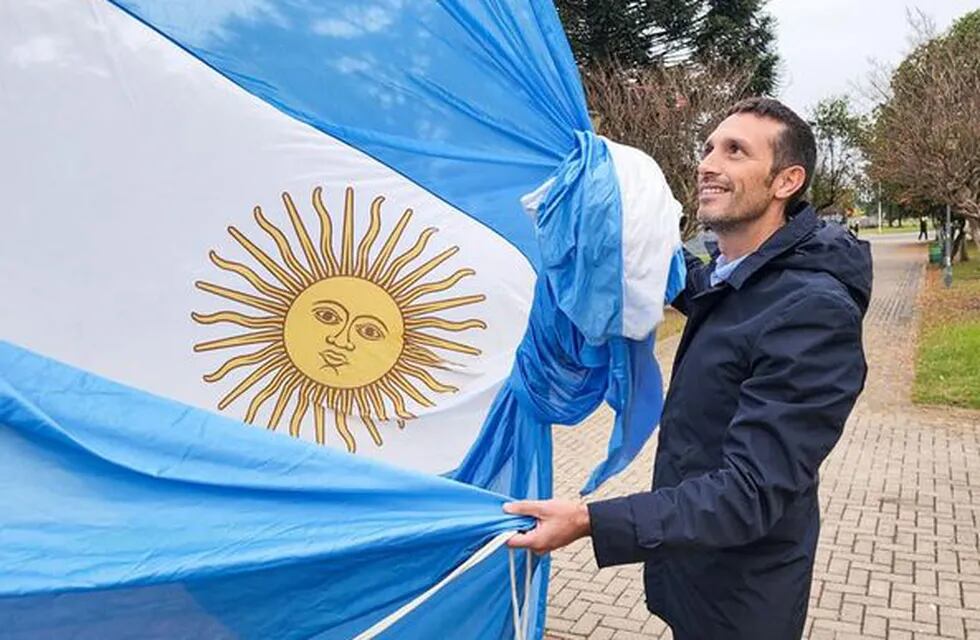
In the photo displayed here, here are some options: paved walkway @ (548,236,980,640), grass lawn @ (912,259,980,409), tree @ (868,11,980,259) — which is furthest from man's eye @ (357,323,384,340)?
tree @ (868,11,980,259)

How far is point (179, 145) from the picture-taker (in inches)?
119

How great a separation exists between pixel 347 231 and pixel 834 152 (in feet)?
131

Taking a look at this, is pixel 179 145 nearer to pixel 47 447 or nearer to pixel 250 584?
pixel 47 447

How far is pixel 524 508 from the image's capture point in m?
1.89

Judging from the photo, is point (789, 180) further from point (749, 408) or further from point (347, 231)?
point (347, 231)

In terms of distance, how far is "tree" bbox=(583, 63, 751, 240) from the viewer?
16.3 metres

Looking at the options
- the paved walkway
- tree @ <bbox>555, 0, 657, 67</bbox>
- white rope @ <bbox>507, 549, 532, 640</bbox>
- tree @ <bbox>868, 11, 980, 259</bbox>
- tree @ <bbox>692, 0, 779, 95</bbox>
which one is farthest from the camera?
tree @ <bbox>692, 0, 779, 95</bbox>

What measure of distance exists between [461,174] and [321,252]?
0.56 meters

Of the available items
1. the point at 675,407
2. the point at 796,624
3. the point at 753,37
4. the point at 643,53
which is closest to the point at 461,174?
the point at 675,407

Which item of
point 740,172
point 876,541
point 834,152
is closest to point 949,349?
point 876,541

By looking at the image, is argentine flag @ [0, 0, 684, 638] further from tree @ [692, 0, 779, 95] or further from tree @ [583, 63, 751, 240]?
tree @ [692, 0, 779, 95]

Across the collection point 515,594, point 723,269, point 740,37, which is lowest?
point 515,594

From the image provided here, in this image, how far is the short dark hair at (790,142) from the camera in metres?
2.02

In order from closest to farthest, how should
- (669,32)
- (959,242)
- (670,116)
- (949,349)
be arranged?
(949,349)
(670,116)
(669,32)
(959,242)
